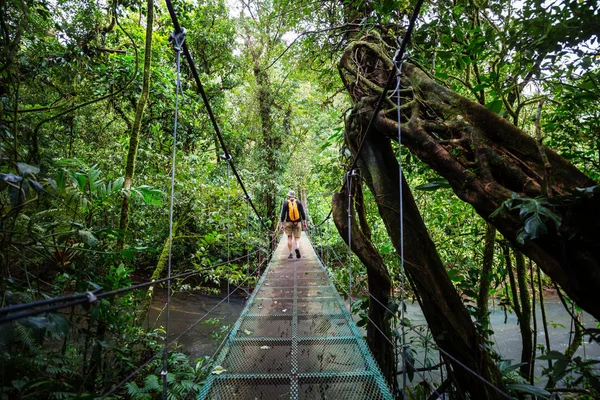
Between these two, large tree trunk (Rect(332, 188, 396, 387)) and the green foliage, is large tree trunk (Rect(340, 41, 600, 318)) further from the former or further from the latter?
large tree trunk (Rect(332, 188, 396, 387))

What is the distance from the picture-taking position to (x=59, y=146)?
2.74m

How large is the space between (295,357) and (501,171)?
1.07 m

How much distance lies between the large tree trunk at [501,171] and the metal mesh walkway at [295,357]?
0.65 meters

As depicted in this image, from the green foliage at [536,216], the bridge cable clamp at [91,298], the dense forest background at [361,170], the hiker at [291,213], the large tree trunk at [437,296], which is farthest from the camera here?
the hiker at [291,213]

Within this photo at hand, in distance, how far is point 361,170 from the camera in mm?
1890

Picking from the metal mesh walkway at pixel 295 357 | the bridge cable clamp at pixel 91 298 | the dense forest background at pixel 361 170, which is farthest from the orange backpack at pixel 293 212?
the bridge cable clamp at pixel 91 298

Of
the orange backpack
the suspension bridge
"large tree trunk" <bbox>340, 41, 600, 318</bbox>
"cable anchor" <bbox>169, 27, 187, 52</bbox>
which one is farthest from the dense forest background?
the orange backpack

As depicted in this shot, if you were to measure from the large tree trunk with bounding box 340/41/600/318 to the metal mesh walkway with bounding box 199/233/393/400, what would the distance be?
65 centimetres

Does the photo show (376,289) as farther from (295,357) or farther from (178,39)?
(178,39)

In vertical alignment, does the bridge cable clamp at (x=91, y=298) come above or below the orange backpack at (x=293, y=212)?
below

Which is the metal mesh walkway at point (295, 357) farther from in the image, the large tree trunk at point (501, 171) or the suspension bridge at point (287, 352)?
the large tree trunk at point (501, 171)

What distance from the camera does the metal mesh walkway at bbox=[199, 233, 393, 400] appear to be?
3.47ft

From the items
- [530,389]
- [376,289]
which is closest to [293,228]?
[376,289]

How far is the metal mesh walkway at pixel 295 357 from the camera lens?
3.47ft
